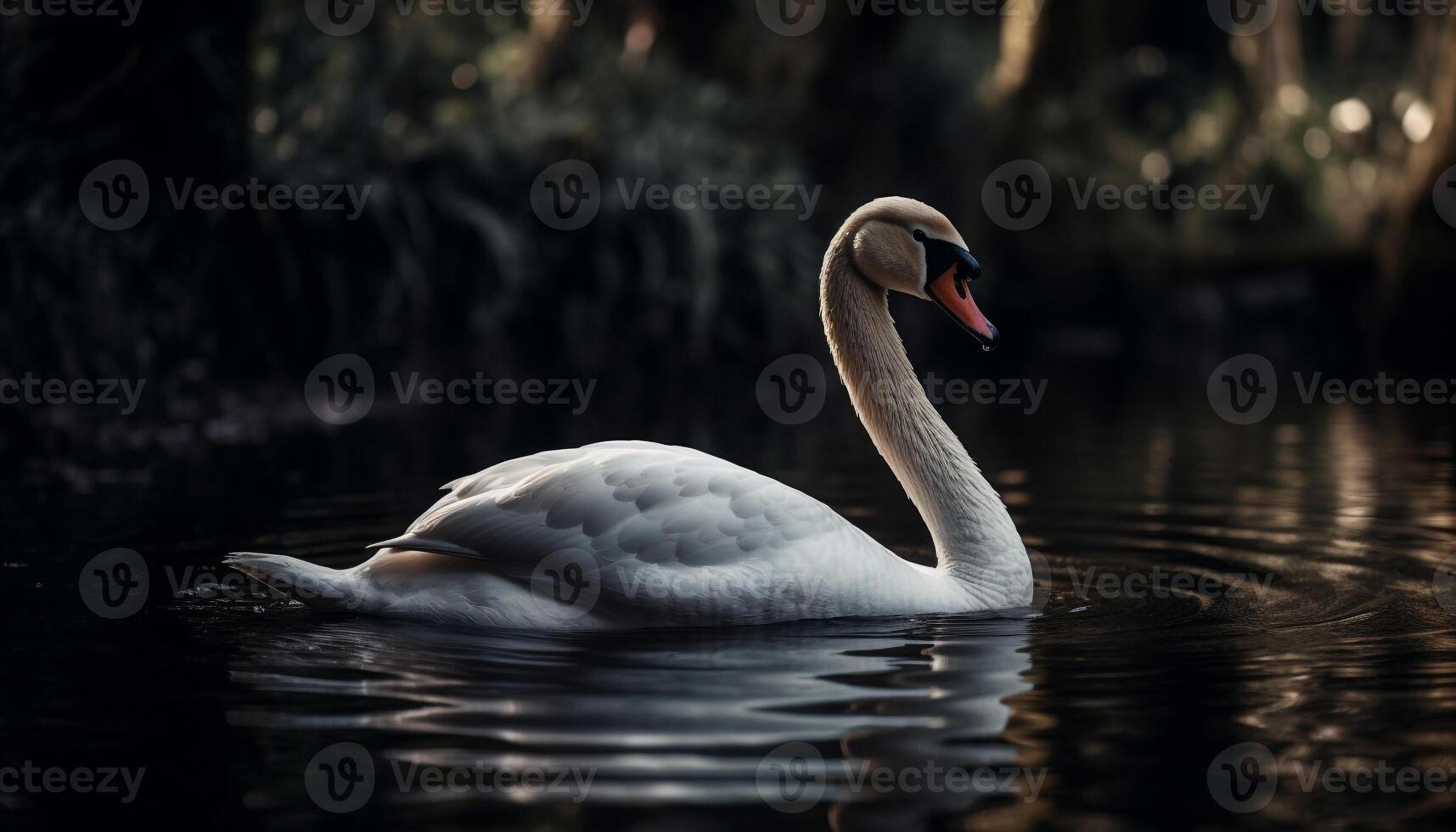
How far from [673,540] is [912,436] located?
1.27 metres

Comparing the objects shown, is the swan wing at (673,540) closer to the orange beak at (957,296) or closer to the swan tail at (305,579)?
the swan tail at (305,579)

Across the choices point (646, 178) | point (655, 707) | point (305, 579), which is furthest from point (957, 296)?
point (646, 178)

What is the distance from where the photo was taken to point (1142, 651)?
16.7ft

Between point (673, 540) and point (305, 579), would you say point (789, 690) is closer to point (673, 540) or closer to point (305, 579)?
point (673, 540)

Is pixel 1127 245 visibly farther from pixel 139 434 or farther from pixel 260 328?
pixel 139 434

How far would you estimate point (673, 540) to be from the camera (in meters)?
5.41

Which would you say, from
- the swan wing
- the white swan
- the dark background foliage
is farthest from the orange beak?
the dark background foliage

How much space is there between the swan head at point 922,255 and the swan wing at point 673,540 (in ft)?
3.31

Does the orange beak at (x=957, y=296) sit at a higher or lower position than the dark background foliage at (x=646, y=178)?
lower

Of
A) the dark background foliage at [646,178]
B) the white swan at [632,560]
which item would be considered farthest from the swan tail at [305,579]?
the dark background foliage at [646,178]

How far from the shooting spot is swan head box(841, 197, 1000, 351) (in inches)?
239

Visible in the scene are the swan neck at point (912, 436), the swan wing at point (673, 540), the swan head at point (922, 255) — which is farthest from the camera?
the swan head at point (922, 255)

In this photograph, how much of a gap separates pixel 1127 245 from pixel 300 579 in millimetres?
20500

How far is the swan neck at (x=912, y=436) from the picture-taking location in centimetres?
596
